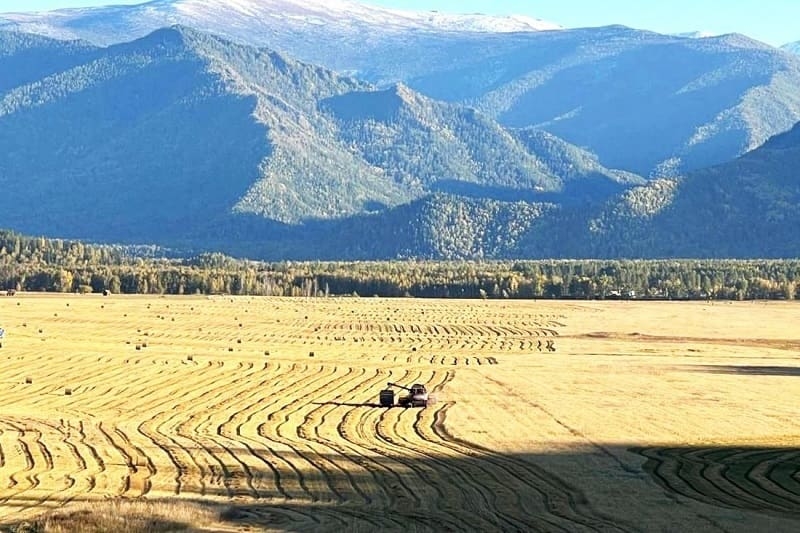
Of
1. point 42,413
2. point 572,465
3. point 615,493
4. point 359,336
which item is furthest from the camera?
point 359,336

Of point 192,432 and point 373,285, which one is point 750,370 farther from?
point 373,285

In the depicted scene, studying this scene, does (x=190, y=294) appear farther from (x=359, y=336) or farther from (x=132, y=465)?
(x=132, y=465)

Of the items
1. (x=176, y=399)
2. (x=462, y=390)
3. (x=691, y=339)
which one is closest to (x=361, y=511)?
(x=176, y=399)

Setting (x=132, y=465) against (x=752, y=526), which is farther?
(x=132, y=465)

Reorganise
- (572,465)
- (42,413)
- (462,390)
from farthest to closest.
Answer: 1. (462,390)
2. (42,413)
3. (572,465)

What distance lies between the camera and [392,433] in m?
48.2

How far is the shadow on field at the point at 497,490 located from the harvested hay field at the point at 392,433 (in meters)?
0.11

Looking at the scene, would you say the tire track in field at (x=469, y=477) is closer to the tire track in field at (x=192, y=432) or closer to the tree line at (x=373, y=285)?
the tire track in field at (x=192, y=432)

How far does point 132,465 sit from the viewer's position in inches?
1543

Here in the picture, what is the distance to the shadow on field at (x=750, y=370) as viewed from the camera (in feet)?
248

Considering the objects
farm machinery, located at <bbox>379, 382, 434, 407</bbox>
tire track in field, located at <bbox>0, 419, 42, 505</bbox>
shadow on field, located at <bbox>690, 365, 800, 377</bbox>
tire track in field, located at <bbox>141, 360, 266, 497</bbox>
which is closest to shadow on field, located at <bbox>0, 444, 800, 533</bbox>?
tire track in field, located at <bbox>141, 360, 266, 497</bbox>

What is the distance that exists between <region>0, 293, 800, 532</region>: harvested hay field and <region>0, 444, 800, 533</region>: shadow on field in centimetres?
11

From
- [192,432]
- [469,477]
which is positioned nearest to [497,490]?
[469,477]

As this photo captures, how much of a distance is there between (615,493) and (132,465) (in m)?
11.7
